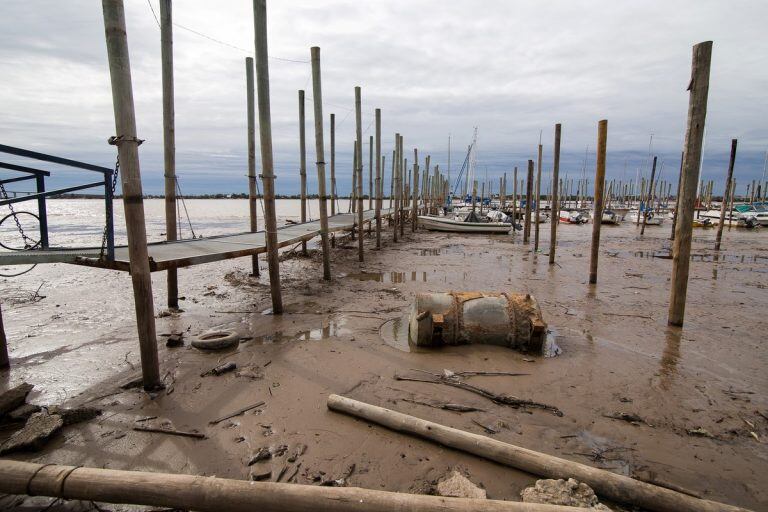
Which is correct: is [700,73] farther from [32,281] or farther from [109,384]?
[32,281]

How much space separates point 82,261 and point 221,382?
8.16 ft

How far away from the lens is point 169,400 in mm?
4266

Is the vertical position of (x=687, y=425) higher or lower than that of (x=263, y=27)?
lower

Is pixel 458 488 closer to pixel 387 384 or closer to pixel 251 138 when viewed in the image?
pixel 387 384

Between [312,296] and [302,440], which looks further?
[312,296]

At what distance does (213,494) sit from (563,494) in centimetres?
232

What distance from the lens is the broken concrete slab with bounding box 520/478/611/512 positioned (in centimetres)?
267

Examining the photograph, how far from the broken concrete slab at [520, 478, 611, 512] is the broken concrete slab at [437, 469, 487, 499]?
322 mm

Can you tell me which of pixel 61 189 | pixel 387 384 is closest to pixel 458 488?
pixel 387 384

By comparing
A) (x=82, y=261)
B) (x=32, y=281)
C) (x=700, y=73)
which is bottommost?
(x=32, y=281)

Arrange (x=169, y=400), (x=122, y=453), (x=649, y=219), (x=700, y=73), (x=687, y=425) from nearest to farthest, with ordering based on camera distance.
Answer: (x=122, y=453) < (x=687, y=425) < (x=169, y=400) < (x=700, y=73) < (x=649, y=219)

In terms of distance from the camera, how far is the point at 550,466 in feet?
9.73

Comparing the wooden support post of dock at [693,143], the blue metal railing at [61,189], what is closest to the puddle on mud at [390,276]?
the wooden support post of dock at [693,143]

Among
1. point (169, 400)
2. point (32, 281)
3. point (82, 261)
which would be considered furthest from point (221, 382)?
point (32, 281)
